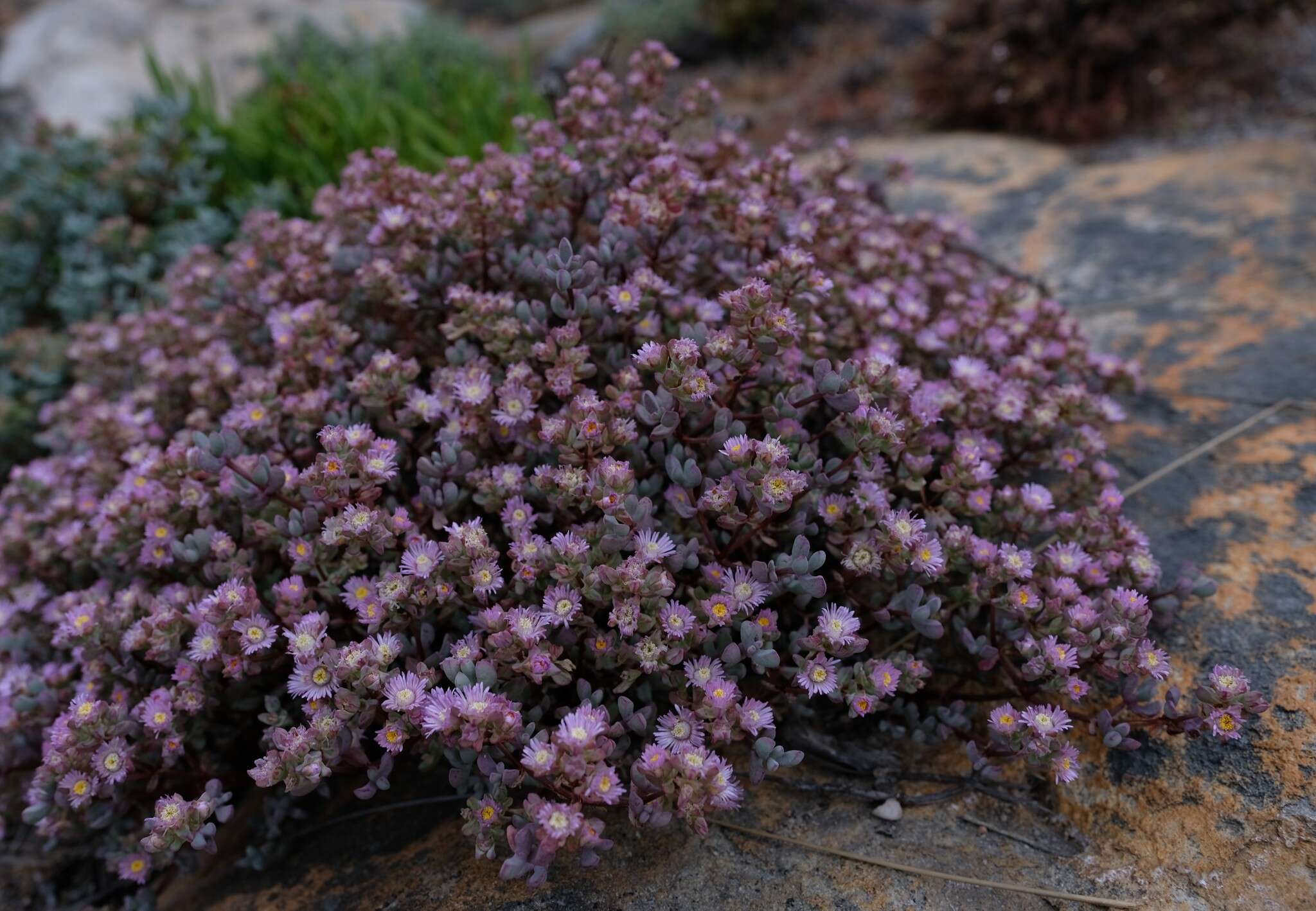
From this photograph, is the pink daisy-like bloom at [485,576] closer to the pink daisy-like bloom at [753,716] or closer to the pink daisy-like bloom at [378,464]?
the pink daisy-like bloom at [378,464]

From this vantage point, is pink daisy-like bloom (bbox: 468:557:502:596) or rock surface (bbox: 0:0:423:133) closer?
pink daisy-like bloom (bbox: 468:557:502:596)

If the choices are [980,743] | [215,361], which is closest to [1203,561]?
[980,743]

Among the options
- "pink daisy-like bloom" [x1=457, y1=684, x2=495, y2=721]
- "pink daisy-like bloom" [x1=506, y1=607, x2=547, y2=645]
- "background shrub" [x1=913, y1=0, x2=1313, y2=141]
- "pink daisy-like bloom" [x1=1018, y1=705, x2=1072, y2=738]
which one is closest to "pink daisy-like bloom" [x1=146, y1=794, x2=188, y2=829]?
"pink daisy-like bloom" [x1=457, y1=684, x2=495, y2=721]

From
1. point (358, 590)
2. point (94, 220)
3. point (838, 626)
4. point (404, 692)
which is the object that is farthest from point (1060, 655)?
point (94, 220)

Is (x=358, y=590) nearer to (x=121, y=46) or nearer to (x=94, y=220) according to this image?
(x=94, y=220)

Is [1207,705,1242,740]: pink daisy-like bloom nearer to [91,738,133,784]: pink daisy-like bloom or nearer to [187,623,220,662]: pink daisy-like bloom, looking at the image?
[187,623,220,662]: pink daisy-like bloom

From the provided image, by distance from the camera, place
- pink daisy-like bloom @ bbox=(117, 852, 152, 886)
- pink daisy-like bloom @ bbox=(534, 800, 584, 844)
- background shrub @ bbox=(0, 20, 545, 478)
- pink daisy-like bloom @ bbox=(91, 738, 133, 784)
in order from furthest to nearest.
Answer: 1. background shrub @ bbox=(0, 20, 545, 478)
2. pink daisy-like bloom @ bbox=(117, 852, 152, 886)
3. pink daisy-like bloom @ bbox=(91, 738, 133, 784)
4. pink daisy-like bloom @ bbox=(534, 800, 584, 844)
